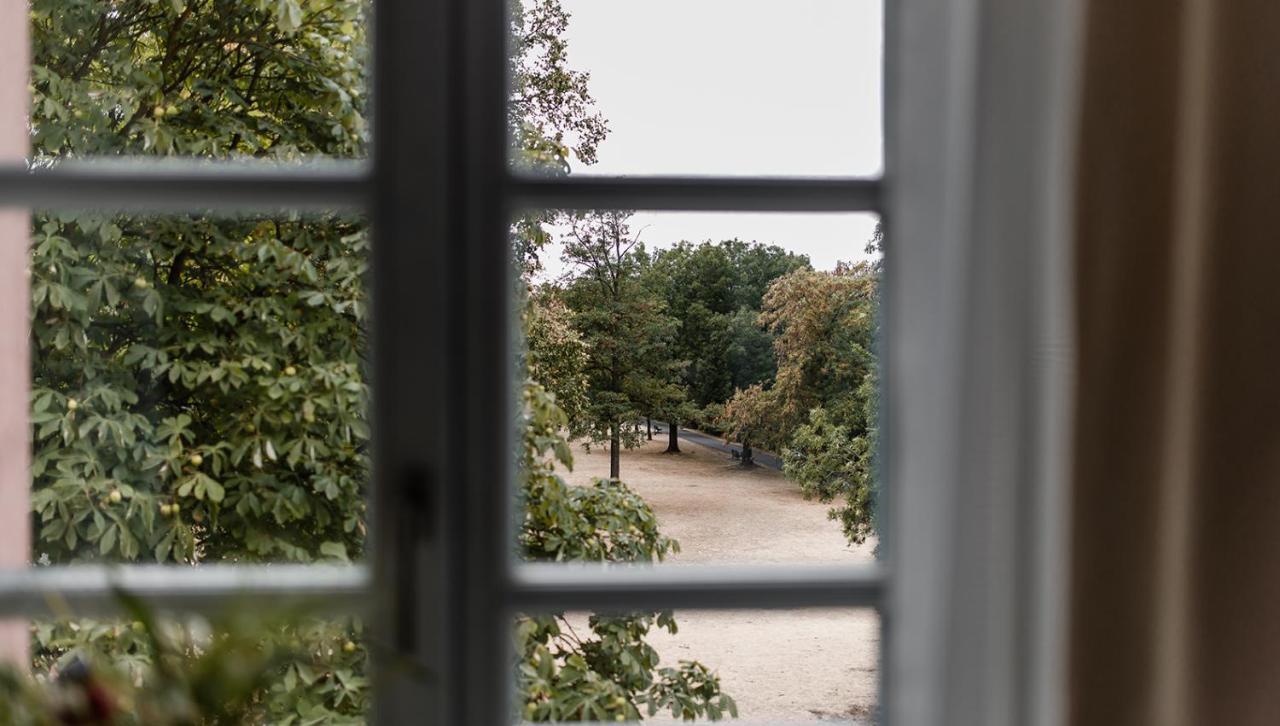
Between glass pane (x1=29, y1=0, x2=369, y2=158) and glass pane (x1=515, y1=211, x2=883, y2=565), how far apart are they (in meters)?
0.34

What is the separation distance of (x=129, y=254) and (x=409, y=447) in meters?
0.46

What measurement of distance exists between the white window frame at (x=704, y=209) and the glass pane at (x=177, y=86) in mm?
48

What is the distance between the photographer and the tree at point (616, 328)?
1164mm

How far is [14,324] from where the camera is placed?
1118 mm

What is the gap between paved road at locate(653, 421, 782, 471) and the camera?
3.85ft

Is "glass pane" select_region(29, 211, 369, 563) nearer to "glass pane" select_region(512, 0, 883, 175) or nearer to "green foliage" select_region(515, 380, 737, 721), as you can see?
"green foliage" select_region(515, 380, 737, 721)

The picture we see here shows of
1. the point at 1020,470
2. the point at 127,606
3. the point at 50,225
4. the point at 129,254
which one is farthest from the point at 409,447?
the point at 1020,470

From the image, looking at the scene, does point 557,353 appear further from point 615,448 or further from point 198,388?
point 198,388

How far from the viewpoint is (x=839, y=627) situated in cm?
116

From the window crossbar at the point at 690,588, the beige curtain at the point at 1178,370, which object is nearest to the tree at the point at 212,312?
the window crossbar at the point at 690,588

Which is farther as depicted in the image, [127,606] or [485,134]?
[485,134]

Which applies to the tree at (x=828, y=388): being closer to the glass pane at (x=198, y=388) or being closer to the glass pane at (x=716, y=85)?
the glass pane at (x=716, y=85)

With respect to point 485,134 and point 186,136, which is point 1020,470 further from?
point 186,136

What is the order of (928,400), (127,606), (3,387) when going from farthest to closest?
(3,387), (928,400), (127,606)
